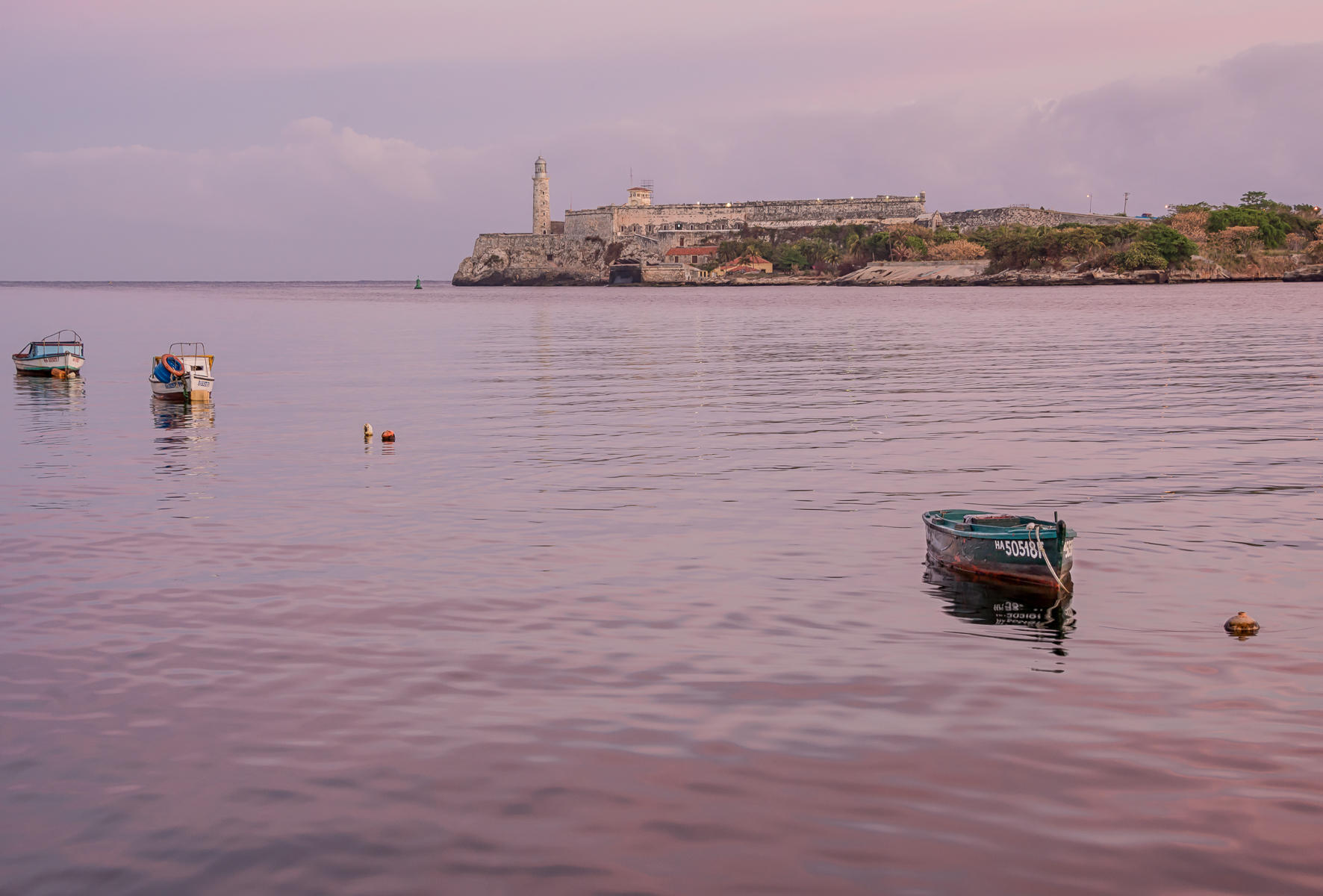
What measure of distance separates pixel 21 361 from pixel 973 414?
1595 inches

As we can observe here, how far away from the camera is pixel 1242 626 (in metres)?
12.2

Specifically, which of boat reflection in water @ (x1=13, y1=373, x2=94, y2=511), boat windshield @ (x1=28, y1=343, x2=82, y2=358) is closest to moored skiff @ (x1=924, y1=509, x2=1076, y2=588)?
boat reflection in water @ (x1=13, y1=373, x2=94, y2=511)

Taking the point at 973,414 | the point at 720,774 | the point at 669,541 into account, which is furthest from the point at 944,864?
the point at 973,414

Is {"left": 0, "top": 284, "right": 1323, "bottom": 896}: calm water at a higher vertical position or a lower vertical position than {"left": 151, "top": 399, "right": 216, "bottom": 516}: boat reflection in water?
lower

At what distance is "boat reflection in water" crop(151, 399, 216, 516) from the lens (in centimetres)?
2200

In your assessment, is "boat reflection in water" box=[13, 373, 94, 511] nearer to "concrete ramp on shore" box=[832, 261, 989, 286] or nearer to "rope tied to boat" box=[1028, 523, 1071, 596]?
"rope tied to boat" box=[1028, 523, 1071, 596]

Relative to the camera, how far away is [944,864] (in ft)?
24.2

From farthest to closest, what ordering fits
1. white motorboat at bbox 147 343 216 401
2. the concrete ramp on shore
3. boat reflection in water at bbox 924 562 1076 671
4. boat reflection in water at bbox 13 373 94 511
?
the concrete ramp on shore < white motorboat at bbox 147 343 216 401 < boat reflection in water at bbox 13 373 94 511 < boat reflection in water at bbox 924 562 1076 671

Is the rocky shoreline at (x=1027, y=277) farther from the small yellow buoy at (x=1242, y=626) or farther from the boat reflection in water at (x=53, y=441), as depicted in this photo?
the small yellow buoy at (x=1242, y=626)

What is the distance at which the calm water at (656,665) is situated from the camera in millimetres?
7695

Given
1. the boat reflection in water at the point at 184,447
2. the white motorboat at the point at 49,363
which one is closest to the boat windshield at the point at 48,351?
the white motorboat at the point at 49,363

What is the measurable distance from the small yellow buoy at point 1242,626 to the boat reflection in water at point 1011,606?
1576 mm

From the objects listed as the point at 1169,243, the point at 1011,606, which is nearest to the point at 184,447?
the point at 1011,606

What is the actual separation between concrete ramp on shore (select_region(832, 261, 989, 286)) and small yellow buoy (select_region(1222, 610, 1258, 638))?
17011 cm
